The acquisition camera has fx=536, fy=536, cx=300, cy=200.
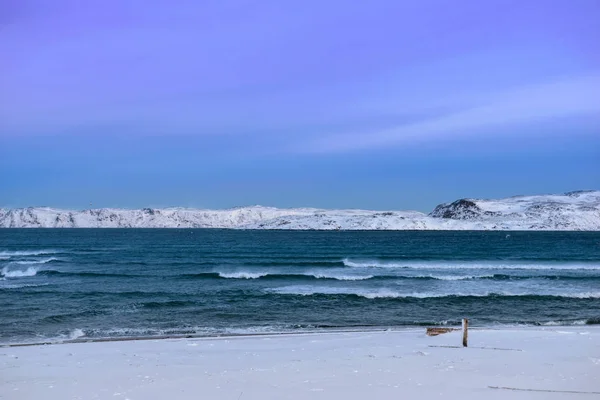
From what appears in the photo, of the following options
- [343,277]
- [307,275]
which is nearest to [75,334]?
[343,277]

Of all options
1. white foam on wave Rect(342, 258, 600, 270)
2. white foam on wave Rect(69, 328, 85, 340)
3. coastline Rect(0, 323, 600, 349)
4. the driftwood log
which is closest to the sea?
white foam on wave Rect(69, 328, 85, 340)

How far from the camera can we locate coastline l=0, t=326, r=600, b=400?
31.9ft

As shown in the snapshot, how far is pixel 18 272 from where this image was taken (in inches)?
1500

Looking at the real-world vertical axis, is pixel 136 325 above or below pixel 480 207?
below

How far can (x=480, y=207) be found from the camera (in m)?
199

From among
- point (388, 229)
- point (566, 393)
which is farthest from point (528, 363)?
point (388, 229)

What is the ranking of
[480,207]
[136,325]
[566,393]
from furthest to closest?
1. [480,207]
2. [136,325]
3. [566,393]

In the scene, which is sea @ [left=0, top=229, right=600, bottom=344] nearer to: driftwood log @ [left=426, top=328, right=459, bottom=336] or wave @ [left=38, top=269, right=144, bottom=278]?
wave @ [left=38, top=269, right=144, bottom=278]

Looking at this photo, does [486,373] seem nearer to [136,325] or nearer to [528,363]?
[528,363]

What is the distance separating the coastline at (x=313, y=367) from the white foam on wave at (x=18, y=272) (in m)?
23.9

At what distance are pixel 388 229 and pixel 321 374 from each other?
16625cm

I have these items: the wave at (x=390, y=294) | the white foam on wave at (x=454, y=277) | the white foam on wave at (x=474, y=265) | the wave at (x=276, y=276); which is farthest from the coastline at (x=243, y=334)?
the white foam on wave at (x=474, y=265)

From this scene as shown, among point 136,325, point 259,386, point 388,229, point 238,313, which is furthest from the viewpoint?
point 388,229

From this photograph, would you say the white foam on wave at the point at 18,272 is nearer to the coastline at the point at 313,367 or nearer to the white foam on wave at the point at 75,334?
the white foam on wave at the point at 75,334
